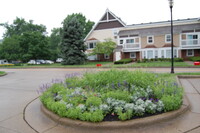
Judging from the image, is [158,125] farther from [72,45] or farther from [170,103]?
[72,45]

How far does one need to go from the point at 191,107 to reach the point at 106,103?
8.31 ft

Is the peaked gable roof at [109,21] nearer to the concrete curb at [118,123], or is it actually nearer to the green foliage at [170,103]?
the green foliage at [170,103]

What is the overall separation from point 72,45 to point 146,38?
1434cm

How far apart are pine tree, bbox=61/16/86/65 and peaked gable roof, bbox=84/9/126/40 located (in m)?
8.24

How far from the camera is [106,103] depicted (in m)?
4.36

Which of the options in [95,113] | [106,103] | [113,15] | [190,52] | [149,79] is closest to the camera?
[95,113]

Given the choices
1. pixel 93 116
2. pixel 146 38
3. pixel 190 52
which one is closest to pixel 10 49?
pixel 146 38

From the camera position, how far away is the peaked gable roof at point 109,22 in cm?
3574

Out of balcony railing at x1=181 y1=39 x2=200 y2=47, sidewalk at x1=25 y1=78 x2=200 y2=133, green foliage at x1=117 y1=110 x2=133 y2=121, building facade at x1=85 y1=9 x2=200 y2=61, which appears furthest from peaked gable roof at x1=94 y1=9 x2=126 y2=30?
A: green foliage at x1=117 y1=110 x2=133 y2=121

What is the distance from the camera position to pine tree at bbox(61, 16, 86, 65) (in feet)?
95.0

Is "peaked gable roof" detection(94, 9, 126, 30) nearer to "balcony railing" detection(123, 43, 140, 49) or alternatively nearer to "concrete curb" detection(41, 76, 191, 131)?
"balcony railing" detection(123, 43, 140, 49)

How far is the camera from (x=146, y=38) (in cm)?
3241

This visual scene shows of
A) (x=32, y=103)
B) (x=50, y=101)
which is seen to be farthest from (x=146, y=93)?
(x=32, y=103)

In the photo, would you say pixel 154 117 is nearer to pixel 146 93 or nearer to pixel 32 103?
pixel 146 93
